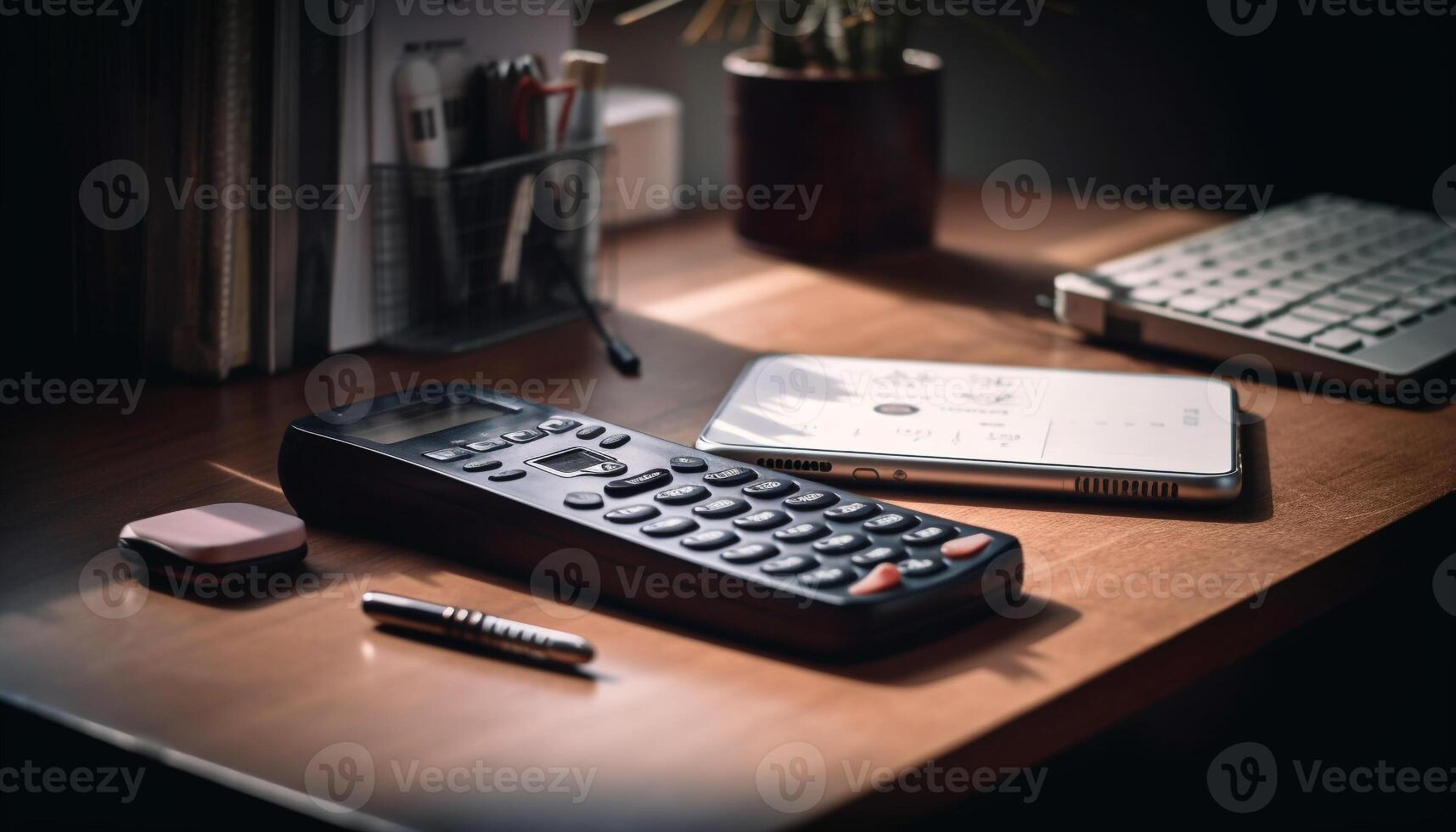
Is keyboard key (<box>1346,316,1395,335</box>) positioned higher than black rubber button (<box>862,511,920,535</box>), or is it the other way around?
keyboard key (<box>1346,316,1395,335</box>)

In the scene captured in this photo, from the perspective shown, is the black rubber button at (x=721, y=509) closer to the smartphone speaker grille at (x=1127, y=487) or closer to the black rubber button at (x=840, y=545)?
the black rubber button at (x=840, y=545)

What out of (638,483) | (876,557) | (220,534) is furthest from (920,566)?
(220,534)

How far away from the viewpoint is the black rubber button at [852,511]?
0.50 metres

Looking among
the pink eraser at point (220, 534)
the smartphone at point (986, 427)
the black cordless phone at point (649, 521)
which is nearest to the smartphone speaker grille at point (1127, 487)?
the smartphone at point (986, 427)

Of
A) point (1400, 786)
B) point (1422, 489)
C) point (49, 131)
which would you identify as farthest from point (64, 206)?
point (1400, 786)

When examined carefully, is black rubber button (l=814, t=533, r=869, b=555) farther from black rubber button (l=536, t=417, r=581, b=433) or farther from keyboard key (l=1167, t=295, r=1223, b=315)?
keyboard key (l=1167, t=295, r=1223, b=315)

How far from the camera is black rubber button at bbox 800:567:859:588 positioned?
1.47 ft

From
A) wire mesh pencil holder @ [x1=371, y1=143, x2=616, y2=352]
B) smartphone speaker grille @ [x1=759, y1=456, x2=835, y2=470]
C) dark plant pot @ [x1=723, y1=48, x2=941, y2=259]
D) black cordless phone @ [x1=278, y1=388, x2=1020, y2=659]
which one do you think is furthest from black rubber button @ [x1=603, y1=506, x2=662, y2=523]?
dark plant pot @ [x1=723, y1=48, x2=941, y2=259]

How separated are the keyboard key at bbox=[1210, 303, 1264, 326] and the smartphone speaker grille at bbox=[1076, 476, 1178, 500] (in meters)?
0.26

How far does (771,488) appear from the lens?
20.5 inches

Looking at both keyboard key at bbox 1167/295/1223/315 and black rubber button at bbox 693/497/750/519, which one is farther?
keyboard key at bbox 1167/295/1223/315

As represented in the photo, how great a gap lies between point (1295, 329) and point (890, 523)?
0.41 metres

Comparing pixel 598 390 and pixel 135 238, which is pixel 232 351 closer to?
pixel 135 238

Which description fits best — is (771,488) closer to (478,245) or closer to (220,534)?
(220,534)
